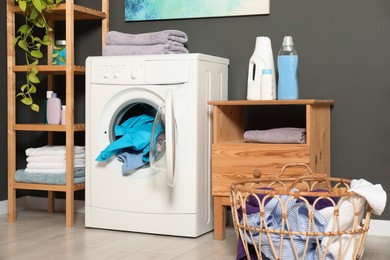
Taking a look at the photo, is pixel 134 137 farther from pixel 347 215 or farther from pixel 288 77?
pixel 347 215

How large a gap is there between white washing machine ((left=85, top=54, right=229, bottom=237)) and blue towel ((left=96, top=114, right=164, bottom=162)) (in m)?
0.05

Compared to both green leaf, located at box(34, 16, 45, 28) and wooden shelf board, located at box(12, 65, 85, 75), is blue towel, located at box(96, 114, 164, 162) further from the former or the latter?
green leaf, located at box(34, 16, 45, 28)

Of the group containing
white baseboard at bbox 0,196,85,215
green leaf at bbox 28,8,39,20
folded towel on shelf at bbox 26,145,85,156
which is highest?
green leaf at bbox 28,8,39,20

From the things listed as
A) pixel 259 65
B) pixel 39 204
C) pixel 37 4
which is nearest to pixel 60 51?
pixel 37 4

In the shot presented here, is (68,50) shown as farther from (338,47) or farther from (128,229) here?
(338,47)

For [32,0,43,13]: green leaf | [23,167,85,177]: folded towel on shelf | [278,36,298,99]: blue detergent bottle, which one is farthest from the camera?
[23,167,85,177]: folded towel on shelf

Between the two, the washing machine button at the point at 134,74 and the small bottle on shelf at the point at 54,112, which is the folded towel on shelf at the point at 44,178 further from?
the washing machine button at the point at 134,74

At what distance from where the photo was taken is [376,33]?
3.16 m

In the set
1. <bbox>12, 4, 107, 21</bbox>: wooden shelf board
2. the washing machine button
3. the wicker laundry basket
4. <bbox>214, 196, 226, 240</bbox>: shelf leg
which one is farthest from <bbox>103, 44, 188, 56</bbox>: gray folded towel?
the wicker laundry basket

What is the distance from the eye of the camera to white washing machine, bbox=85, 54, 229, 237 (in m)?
3.06

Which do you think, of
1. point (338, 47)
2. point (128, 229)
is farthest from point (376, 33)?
point (128, 229)

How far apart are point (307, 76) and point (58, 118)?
1278mm

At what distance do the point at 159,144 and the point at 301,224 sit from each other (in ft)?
3.21

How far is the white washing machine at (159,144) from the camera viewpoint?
3.06m
